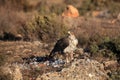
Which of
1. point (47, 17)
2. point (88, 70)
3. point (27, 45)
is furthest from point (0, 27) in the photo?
point (88, 70)

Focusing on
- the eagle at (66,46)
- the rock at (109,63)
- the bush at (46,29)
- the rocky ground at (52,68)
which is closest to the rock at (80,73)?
the rocky ground at (52,68)

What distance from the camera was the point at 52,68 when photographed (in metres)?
11.1

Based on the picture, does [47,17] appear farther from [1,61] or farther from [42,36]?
[1,61]

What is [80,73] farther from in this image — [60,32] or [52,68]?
[60,32]

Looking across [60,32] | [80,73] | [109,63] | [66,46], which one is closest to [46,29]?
[60,32]

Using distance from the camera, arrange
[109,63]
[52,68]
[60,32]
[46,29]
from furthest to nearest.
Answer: [46,29] → [60,32] → [109,63] → [52,68]

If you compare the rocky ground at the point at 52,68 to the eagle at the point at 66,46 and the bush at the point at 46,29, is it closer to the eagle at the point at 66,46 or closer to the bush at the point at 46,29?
the eagle at the point at 66,46

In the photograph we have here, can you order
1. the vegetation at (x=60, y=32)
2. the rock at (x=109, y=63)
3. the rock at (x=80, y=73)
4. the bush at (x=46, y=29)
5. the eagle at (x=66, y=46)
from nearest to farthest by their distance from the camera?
1. the rock at (x=80, y=73)
2. the rock at (x=109, y=63)
3. the eagle at (x=66, y=46)
4. the vegetation at (x=60, y=32)
5. the bush at (x=46, y=29)

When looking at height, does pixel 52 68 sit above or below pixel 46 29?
above

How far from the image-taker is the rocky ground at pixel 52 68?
10461 millimetres

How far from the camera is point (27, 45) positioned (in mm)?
14273

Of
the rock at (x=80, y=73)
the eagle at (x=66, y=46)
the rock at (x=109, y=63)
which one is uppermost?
the eagle at (x=66, y=46)

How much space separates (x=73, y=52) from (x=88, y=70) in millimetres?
1332

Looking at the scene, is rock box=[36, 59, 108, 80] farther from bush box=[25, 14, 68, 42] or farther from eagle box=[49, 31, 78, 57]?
bush box=[25, 14, 68, 42]
